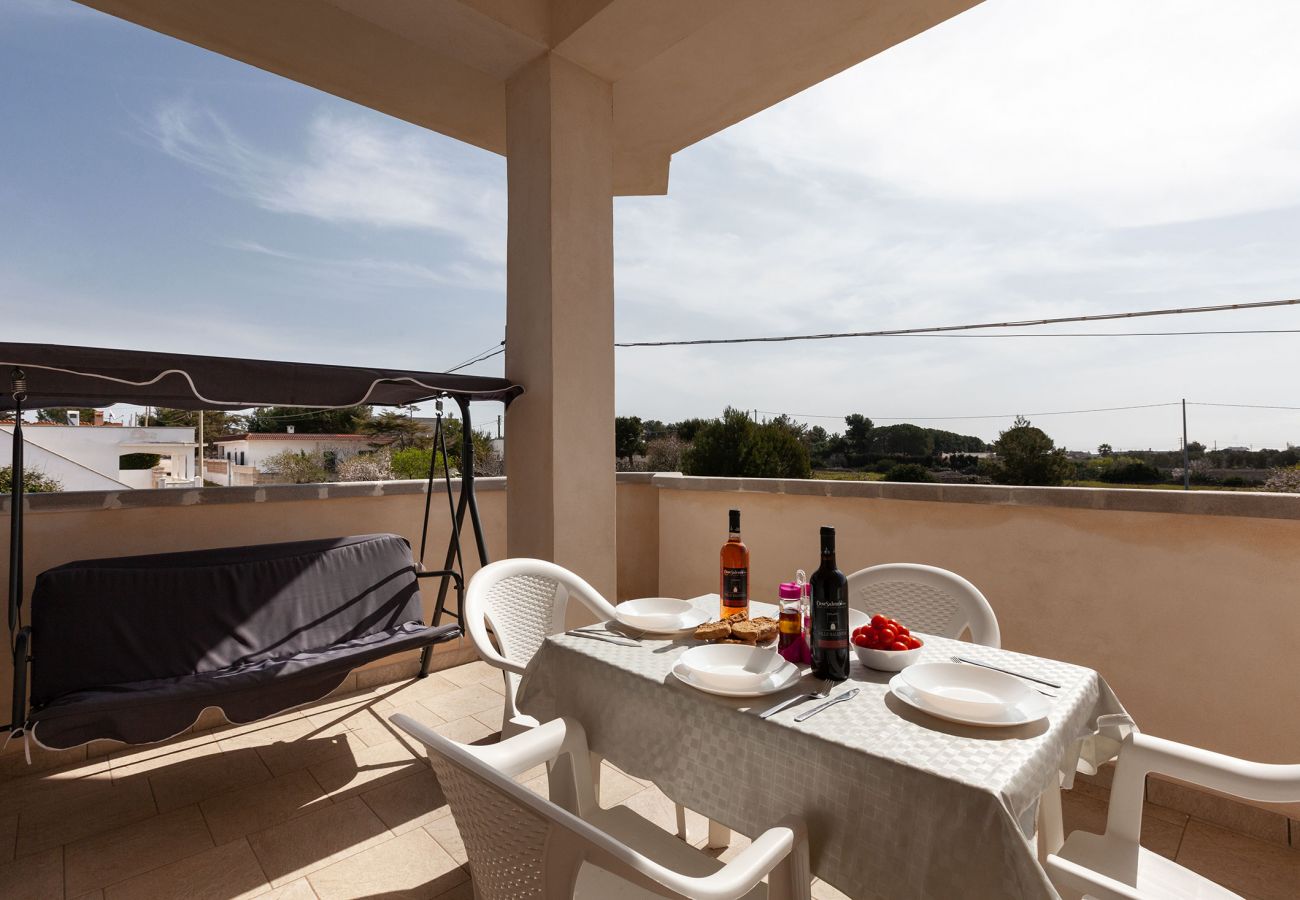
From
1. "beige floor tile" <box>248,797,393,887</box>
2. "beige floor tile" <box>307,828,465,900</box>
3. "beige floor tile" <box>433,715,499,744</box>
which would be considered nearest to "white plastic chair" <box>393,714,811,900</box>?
"beige floor tile" <box>307,828,465,900</box>

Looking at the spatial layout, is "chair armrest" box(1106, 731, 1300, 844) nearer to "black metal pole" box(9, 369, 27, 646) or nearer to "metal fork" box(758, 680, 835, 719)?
"metal fork" box(758, 680, 835, 719)

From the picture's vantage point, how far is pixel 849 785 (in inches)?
37.7

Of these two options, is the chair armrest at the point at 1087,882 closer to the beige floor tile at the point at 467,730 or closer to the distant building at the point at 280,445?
the beige floor tile at the point at 467,730

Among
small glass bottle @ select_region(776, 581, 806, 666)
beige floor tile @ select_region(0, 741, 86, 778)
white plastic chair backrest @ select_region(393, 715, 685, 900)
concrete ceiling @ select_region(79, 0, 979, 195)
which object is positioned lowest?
beige floor tile @ select_region(0, 741, 86, 778)

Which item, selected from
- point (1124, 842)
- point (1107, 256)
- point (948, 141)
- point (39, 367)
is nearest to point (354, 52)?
point (39, 367)

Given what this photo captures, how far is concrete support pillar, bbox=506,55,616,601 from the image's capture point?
278 cm

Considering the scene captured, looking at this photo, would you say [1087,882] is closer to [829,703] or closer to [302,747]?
[829,703]

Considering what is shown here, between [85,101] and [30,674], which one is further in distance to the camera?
[85,101]

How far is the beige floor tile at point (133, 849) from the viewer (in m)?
1.81

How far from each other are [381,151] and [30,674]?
4954 millimetres

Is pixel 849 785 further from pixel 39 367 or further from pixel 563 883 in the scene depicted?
pixel 39 367

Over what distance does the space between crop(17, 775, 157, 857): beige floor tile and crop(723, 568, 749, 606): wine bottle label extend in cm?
226

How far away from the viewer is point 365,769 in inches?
96.6

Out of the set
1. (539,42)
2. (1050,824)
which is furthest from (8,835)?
(539,42)
